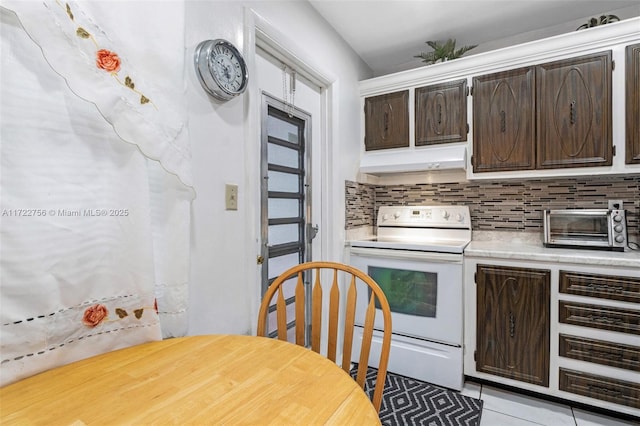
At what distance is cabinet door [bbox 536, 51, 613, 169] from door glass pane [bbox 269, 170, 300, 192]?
168cm

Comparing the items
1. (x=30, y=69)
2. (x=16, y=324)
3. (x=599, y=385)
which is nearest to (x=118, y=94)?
(x=30, y=69)

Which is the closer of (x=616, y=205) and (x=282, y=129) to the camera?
(x=282, y=129)

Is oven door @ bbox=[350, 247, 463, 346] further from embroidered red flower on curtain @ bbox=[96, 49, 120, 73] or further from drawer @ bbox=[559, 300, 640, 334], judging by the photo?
embroidered red flower on curtain @ bbox=[96, 49, 120, 73]

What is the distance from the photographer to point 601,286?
179cm

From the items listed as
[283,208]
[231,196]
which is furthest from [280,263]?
[231,196]

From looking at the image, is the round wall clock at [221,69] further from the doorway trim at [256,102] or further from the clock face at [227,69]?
→ the doorway trim at [256,102]

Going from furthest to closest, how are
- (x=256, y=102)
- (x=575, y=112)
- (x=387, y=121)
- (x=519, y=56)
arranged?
(x=387, y=121) → (x=519, y=56) → (x=575, y=112) → (x=256, y=102)

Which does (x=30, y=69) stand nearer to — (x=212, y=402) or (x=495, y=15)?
(x=212, y=402)

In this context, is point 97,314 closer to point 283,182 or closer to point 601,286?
point 283,182

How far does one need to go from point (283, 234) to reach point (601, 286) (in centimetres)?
184

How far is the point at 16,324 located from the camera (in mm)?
751

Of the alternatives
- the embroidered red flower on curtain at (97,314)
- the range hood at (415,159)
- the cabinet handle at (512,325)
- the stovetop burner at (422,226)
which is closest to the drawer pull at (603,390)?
the cabinet handle at (512,325)

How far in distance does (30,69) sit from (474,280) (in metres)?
2.33

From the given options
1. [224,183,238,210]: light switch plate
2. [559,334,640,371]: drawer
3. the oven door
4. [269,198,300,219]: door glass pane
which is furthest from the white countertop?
[224,183,238,210]: light switch plate
